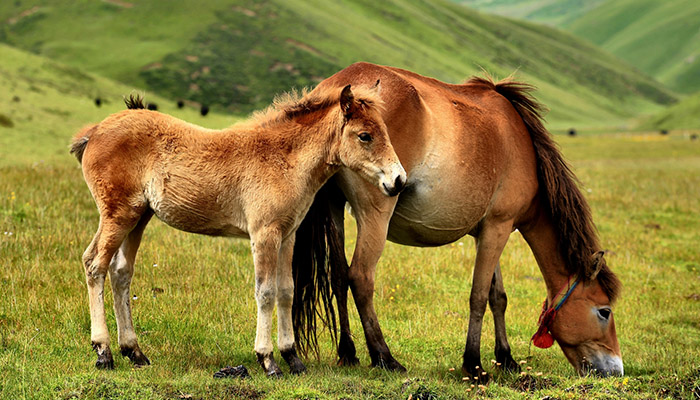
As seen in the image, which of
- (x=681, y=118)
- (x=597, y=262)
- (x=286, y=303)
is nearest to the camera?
(x=286, y=303)

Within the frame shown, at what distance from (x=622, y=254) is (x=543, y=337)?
247 inches

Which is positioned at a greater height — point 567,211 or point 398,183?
point 398,183

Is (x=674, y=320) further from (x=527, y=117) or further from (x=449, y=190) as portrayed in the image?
(x=449, y=190)

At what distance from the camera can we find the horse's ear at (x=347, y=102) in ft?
18.7

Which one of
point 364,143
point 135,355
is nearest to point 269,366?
point 135,355

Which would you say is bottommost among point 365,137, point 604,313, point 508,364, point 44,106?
point 44,106

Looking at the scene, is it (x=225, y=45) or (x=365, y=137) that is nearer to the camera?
(x=365, y=137)

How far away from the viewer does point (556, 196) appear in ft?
24.1

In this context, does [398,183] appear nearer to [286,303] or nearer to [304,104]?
[304,104]

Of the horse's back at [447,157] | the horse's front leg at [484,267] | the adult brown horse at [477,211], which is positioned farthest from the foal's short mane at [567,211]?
the horse's front leg at [484,267]

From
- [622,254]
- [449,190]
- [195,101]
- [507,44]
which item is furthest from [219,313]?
[507,44]

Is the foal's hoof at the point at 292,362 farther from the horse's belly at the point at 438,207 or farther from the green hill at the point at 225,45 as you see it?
the green hill at the point at 225,45

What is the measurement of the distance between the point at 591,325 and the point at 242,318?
12.7 feet

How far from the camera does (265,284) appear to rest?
18.9 ft
